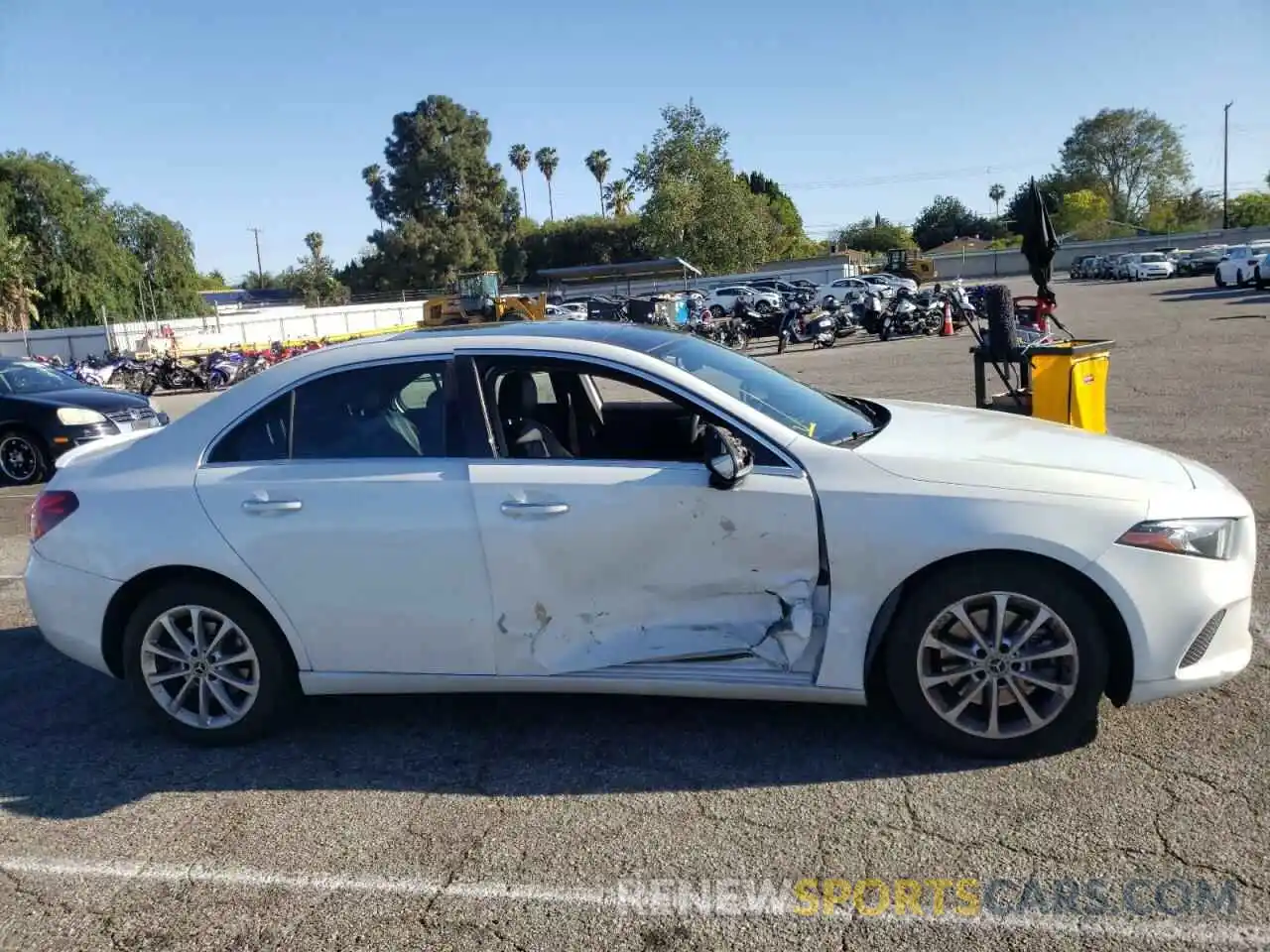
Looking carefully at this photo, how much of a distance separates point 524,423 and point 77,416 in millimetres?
9840

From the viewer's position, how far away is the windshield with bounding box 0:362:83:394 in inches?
500

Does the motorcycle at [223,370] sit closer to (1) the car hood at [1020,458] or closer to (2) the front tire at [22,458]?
(2) the front tire at [22,458]

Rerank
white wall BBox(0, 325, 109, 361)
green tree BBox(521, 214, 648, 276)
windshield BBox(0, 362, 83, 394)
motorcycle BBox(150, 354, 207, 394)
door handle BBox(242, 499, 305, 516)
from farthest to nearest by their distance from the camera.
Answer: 1. green tree BBox(521, 214, 648, 276)
2. white wall BBox(0, 325, 109, 361)
3. motorcycle BBox(150, 354, 207, 394)
4. windshield BBox(0, 362, 83, 394)
5. door handle BBox(242, 499, 305, 516)

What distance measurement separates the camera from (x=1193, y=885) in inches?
118

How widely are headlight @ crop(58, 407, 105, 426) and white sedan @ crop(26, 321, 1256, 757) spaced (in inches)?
334

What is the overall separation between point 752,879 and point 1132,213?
392 ft

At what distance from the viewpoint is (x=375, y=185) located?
306 ft

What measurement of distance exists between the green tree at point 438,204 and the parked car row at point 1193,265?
46560mm

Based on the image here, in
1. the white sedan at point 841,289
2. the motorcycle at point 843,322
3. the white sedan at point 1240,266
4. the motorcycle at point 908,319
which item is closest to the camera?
the motorcycle at point 908,319

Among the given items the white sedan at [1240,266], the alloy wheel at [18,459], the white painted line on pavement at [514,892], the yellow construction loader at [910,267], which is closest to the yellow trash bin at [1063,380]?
the white painted line on pavement at [514,892]

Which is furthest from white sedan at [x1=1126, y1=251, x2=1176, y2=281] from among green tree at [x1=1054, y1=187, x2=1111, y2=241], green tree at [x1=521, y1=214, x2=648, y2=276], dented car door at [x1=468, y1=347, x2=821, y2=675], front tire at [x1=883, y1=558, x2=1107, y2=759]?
dented car door at [x1=468, y1=347, x2=821, y2=675]

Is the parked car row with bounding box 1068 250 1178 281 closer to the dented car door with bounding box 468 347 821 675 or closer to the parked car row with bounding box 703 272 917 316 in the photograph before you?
the parked car row with bounding box 703 272 917 316

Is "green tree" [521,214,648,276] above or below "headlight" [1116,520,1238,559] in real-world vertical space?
above

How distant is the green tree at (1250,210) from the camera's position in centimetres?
9206
